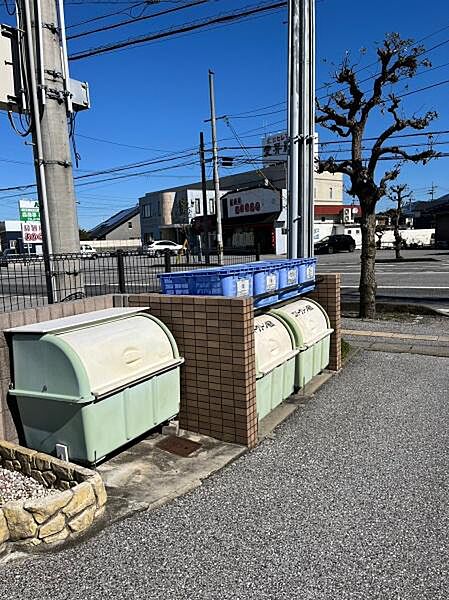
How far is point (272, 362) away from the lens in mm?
4809

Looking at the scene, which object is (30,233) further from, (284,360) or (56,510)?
(56,510)

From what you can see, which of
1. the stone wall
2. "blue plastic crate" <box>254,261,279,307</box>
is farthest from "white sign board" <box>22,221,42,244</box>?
the stone wall

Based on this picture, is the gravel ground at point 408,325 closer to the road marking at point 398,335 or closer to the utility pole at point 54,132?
the road marking at point 398,335

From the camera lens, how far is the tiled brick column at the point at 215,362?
4168 mm

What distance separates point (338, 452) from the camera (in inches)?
165

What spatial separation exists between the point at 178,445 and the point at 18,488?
4.56 ft

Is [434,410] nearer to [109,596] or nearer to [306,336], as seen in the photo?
[306,336]

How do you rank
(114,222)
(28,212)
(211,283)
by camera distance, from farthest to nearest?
(114,222) < (28,212) < (211,283)

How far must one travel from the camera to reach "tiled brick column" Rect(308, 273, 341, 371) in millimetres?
6586

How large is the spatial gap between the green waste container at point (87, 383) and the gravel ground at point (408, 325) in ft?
20.1

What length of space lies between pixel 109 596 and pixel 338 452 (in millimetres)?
2338

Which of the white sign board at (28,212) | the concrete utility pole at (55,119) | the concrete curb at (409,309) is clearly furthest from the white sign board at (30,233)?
the concrete utility pole at (55,119)

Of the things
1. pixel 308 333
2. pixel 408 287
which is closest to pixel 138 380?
pixel 308 333

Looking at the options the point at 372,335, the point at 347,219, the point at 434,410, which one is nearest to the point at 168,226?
the point at 347,219
